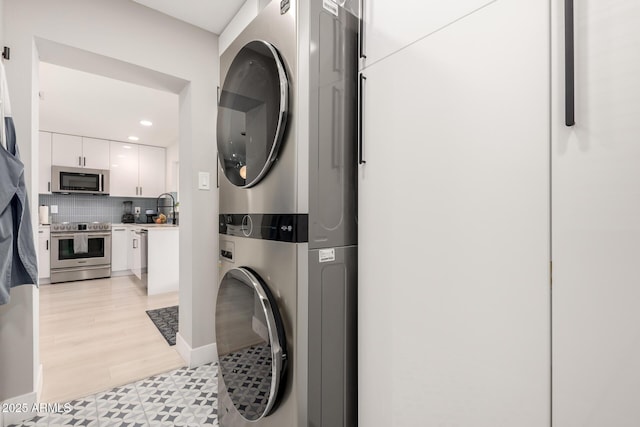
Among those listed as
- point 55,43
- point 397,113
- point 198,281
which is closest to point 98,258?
point 198,281

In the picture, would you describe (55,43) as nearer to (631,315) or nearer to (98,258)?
(631,315)

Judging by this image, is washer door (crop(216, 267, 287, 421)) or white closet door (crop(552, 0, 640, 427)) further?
washer door (crop(216, 267, 287, 421))

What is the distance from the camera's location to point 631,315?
1.74ft

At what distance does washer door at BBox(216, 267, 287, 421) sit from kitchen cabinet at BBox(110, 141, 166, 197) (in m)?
4.92

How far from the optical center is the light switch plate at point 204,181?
2.08m

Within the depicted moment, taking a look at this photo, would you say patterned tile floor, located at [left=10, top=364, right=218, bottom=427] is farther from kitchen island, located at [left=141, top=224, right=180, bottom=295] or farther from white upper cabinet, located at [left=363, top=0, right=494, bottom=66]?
kitchen island, located at [left=141, top=224, right=180, bottom=295]

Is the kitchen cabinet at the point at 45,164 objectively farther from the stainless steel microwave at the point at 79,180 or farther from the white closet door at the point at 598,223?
the white closet door at the point at 598,223

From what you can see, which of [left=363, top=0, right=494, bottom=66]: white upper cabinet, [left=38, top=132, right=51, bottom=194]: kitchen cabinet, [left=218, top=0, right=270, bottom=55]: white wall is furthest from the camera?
[left=38, top=132, right=51, bottom=194]: kitchen cabinet

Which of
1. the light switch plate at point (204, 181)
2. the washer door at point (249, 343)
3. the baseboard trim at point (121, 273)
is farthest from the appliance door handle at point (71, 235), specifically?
the washer door at point (249, 343)

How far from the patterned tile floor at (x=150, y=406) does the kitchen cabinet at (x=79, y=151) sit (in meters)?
4.44

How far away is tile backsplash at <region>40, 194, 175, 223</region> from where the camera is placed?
4.81 metres

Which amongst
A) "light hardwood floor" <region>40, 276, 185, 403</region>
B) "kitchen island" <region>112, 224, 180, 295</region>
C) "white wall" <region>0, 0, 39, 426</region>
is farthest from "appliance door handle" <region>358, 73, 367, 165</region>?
"kitchen island" <region>112, 224, 180, 295</region>

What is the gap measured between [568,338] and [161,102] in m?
4.02

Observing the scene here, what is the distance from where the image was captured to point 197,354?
2.05m
